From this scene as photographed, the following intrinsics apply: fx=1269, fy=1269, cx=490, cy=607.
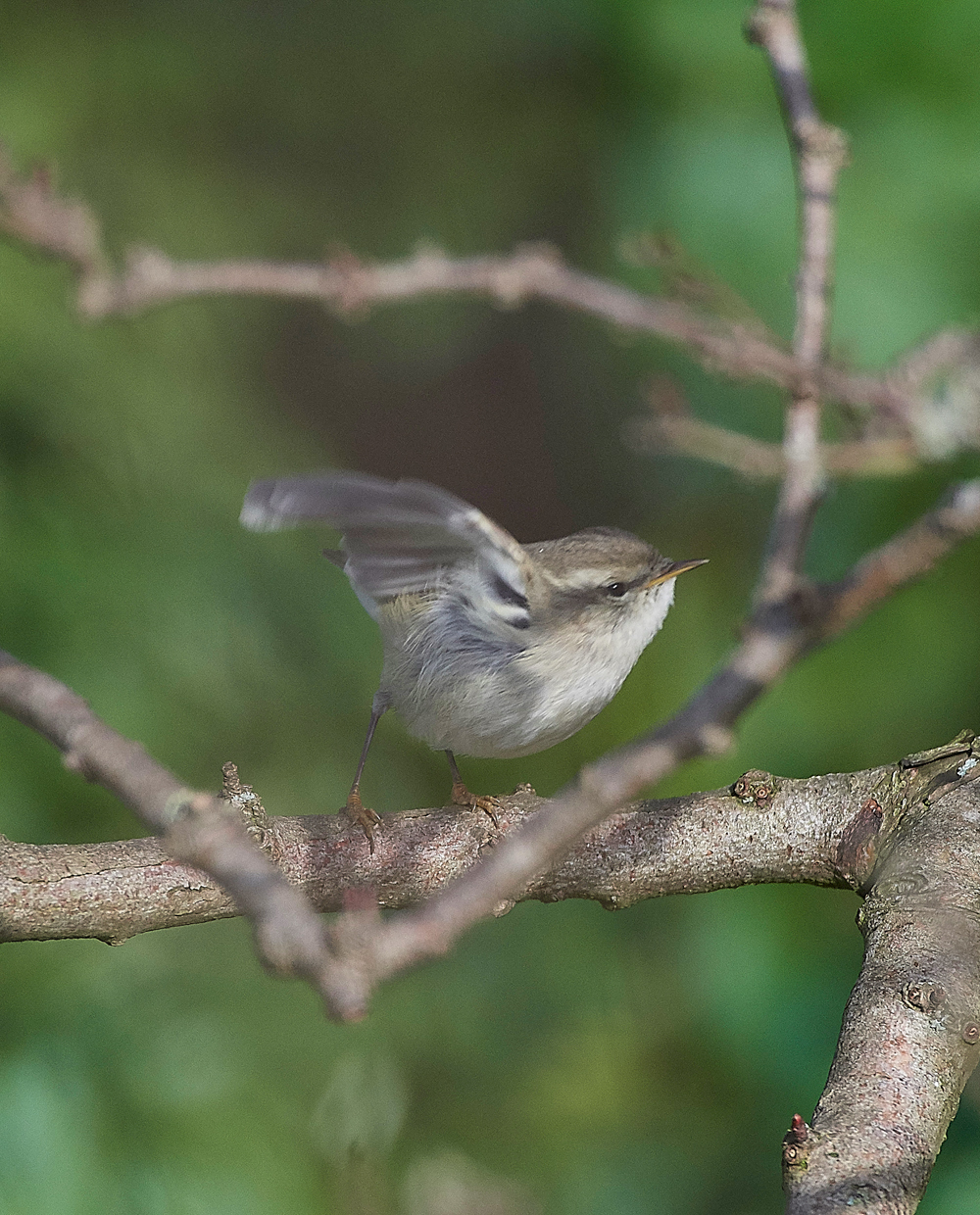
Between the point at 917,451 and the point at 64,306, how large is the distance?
251 centimetres

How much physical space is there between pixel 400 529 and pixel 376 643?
3.72 feet

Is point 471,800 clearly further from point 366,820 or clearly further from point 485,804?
point 366,820

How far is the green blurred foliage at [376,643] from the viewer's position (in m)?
2.59

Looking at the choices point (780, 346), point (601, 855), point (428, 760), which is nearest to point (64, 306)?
point (428, 760)

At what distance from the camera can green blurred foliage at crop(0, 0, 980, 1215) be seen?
2.59m

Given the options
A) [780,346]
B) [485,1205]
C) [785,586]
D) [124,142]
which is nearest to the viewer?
[785,586]

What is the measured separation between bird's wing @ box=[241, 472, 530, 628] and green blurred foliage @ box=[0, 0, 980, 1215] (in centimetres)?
55

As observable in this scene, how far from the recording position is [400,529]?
A: 2.13 m

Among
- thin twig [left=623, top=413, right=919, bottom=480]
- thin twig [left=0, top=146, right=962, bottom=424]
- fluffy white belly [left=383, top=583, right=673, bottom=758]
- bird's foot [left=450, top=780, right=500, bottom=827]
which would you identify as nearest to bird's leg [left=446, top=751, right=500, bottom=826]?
bird's foot [left=450, top=780, right=500, bottom=827]

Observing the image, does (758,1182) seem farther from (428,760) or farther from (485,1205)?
(428,760)

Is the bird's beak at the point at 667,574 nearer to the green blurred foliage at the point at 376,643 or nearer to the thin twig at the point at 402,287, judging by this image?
the green blurred foliage at the point at 376,643

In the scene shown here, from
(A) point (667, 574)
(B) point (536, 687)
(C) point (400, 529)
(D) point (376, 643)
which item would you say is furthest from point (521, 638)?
(D) point (376, 643)

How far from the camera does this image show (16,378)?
9.24ft

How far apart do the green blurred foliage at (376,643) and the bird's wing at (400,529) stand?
1.82 feet
